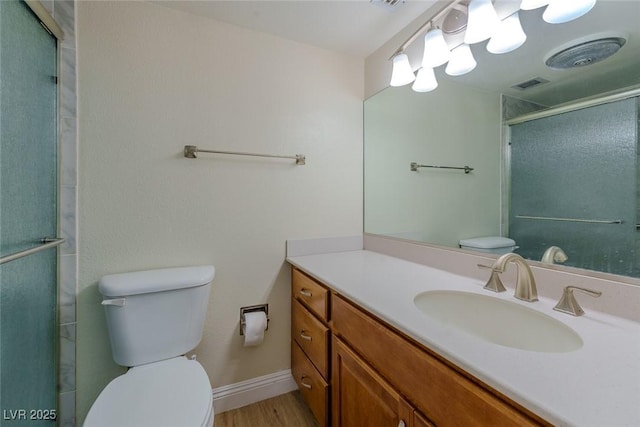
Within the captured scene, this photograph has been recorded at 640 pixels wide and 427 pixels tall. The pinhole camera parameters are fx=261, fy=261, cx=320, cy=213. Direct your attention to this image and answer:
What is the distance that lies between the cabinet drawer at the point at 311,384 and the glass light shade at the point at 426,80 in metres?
1.59

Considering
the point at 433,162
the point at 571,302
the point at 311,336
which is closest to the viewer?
the point at 571,302

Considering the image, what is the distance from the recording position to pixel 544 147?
974 millimetres

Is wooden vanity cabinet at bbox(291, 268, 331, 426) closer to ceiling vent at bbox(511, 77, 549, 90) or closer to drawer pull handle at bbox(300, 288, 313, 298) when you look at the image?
drawer pull handle at bbox(300, 288, 313, 298)

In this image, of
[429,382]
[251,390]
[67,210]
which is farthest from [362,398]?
[67,210]

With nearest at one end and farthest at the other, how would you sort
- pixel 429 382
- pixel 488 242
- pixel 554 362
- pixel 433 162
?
pixel 554 362 < pixel 429 382 < pixel 488 242 < pixel 433 162

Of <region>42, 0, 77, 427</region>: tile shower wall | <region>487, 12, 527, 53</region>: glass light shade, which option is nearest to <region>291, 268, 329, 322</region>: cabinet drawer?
<region>42, 0, 77, 427</region>: tile shower wall

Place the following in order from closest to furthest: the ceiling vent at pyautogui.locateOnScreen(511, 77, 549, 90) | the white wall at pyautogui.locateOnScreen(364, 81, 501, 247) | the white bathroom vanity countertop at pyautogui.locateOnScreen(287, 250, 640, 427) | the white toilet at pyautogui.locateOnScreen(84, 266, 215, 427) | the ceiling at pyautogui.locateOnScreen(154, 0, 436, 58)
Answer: the white bathroom vanity countertop at pyautogui.locateOnScreen(287, 250, 640, 427) < the white toilet at pyautogui.locateOnScreen(84, 266, 215, 427) < the ceiling vent at pyautogui.locateOnScreen(511, 77, 549, 90) < the white wall at pyautogui.locateOnScreen(364, 81, 501, 247) < the ceiling at pyautogui.locateOnScreen(154, 0, 436, 58)

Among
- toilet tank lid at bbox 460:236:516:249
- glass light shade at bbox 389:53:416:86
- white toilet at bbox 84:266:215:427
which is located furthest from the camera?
glass light shade at bbox 389:53:416:86

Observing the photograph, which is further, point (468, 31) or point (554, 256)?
point (468, 31)

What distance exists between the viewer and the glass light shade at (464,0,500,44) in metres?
1.03

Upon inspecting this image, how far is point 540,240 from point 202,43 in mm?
1847

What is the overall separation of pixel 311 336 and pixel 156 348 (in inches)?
27.9

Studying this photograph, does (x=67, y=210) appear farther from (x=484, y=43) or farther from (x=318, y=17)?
(x=484, y=43)

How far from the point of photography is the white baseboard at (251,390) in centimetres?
147
